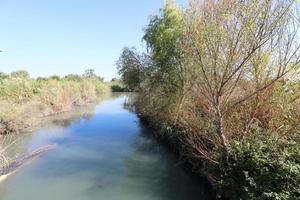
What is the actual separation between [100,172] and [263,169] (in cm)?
627

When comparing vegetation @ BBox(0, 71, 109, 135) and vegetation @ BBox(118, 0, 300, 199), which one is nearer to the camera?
vegetation @ BBox(118, 0, 300, 199)

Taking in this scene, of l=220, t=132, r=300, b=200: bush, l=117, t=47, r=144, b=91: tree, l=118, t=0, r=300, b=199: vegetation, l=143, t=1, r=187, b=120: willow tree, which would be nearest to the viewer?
l=220, t=132, r=300, b=200: bush

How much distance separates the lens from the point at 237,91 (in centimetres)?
876

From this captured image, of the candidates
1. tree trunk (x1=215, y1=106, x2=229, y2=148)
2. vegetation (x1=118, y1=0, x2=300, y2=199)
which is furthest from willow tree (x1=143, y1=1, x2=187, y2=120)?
tree trunk (x1=215, y1=106, x2=229, y2=148)

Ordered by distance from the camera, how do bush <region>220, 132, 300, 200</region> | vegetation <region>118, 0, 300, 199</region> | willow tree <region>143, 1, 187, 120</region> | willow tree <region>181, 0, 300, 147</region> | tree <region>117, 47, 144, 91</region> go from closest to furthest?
bush <region>220, 132, 300, 200</region> < vegetation <region>118, 0, 300, 199</region> < willow tree <region>181, 0, 300, 147</region> < willow tree <region>143, 1, 187, 120</region> < tree <region>117, 47, 144, 91</region>

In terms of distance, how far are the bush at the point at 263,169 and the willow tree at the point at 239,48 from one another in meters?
0.81

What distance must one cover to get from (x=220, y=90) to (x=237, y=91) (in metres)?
0.90

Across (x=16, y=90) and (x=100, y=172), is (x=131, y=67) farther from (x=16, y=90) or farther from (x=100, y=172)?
(x=100, y=172)

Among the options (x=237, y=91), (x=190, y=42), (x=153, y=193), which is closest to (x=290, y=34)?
(x=237, y=91)

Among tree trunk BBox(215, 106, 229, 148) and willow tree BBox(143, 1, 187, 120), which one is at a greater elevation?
willow tree BBox(143, 1, 187, 120)

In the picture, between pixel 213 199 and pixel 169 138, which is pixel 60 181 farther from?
pixel 169 138

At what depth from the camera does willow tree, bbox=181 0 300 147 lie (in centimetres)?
743

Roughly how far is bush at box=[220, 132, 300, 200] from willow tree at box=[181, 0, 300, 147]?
0.81 m

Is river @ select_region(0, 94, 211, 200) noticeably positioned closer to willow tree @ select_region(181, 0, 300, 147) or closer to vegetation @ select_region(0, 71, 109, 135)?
vegetation @ select_region(0, 71, 109, 135)
